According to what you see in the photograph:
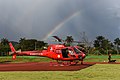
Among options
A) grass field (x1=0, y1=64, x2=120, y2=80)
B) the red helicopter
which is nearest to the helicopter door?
the red helicopter

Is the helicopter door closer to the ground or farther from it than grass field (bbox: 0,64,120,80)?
farther from it

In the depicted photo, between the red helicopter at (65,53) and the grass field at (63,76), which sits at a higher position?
the red helicopter at (65,53)

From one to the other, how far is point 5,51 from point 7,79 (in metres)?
106

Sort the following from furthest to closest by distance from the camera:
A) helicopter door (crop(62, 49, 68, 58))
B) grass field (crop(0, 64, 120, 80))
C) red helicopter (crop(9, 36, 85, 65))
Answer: helicopter door (crop(62, 49, 68, 58))
red helicopter (crop(9, 36, 85, 65))
grass field (crop(0, 64, 120, 80))

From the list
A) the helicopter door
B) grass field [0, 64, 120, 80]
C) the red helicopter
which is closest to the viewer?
grass field [0, 64, 120, 80]

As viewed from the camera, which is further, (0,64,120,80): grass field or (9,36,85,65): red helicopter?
(9,36,85,65): red helicopter

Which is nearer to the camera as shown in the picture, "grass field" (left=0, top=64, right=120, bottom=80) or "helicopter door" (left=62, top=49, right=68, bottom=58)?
"grass field" (left=0, top=64, right=120, bottom=80)

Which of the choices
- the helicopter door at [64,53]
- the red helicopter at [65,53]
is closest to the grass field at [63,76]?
the red helicopter at [65,53]

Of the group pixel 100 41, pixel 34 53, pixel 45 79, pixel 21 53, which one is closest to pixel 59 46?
pixel 34 53

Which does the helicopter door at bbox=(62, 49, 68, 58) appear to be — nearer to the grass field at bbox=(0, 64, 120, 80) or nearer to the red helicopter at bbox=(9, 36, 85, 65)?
the red helicopter at bbox=(9, 36, 85, 65)

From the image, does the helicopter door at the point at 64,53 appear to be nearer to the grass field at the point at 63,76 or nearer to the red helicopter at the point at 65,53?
the red helicopter at the point at 65,53

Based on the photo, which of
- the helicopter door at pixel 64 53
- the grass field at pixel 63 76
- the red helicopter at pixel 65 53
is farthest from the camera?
the helicopter door at pixel 64 53

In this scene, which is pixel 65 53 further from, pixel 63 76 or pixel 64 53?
pixel 63 76

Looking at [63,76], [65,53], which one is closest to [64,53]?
[65,53]
